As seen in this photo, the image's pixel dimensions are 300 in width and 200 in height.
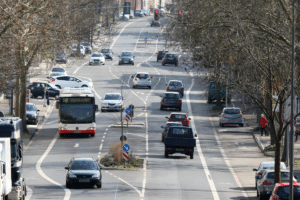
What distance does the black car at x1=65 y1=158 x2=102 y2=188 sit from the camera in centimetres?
2702

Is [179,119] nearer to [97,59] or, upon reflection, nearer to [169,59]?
[169,59]

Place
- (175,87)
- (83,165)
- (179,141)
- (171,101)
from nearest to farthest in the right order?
(83,165) → (179,141) → (171,101) → (175,87)

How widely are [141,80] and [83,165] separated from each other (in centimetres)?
3862

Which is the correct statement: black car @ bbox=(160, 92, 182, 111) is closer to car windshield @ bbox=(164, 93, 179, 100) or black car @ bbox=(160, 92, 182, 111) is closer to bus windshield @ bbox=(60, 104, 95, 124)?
car windshield @ bbox=(164, 93, 179, 100)

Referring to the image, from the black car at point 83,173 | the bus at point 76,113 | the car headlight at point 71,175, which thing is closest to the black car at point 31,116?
the bus at point 76,113

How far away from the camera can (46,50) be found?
41.0m

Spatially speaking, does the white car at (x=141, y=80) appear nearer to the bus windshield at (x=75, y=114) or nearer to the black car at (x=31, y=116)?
the black car at (x=31, y=116)

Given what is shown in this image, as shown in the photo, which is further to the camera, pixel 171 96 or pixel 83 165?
pixel 171 96

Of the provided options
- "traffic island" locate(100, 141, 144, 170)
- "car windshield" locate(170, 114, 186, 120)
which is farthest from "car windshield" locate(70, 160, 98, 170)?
"car windshield" locate(170, 114, 186, 120)

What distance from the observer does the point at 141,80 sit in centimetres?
6575

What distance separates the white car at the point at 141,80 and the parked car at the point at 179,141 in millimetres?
28859

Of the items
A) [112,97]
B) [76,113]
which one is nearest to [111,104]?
[112,97]

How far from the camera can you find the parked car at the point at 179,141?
36062 millimetres

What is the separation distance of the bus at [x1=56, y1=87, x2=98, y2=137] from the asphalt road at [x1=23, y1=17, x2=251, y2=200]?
74cm
